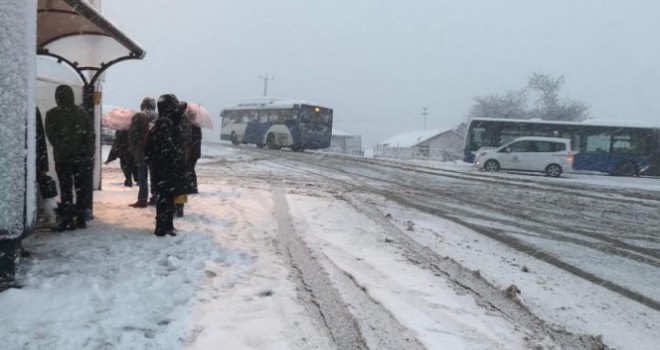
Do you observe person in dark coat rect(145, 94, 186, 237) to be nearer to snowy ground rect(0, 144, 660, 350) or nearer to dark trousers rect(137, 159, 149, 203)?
snowy ground rect(0, 144, 660, 350)

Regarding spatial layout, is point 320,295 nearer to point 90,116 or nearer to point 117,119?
point 90,116

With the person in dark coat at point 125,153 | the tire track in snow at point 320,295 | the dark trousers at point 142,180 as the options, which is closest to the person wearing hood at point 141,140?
the dark trousers at point 142,180

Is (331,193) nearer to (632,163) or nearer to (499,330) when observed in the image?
(499,330)

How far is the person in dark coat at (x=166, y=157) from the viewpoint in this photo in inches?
230

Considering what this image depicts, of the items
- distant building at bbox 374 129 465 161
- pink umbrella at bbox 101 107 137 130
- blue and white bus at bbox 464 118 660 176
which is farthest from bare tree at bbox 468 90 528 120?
pink umbrella at bbox 101 107 137 130

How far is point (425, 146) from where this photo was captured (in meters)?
63.5

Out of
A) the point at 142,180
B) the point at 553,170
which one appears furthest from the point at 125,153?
the point at 553,170

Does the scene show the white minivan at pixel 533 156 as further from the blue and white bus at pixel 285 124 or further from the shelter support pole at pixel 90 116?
the shelter support pole at pixel 90 116

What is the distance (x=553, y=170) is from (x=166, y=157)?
22322mm

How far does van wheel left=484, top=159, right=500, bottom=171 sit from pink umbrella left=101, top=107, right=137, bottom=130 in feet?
61.8

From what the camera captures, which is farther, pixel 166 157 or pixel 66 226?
pixel 66 226

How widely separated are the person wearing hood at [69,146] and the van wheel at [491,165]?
73.1ft

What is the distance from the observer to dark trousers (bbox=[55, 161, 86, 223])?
5887 millimetres

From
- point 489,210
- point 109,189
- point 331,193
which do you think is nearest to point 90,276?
point 109,189
